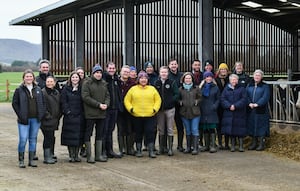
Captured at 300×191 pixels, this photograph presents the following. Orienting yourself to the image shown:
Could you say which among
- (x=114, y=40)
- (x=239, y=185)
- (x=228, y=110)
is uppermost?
(x=114, y=40)

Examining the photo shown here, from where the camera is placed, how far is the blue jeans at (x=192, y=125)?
10195mm

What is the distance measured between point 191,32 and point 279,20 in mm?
3712

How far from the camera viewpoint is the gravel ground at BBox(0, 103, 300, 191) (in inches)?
289

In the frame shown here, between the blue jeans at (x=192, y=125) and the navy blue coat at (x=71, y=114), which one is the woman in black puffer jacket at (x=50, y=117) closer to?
the navy blue coat at (x=71, y=114)

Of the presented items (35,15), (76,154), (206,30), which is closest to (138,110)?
(76,154)

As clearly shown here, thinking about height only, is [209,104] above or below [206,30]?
below

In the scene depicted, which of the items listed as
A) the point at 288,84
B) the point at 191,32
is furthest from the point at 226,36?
the point at 288,84

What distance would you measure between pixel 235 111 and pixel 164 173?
8.86 ft

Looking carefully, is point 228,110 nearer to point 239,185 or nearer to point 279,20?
point 239,185

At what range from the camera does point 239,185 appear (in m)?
7.41

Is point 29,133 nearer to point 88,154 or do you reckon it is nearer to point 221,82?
point 88,154

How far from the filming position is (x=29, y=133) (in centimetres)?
909

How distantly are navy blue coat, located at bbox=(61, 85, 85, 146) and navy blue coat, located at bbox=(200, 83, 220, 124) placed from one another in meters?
2.34

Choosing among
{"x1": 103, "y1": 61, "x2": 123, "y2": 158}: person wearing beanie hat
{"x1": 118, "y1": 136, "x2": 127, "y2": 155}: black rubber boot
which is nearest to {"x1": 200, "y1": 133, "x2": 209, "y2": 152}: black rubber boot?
{"x1": 118, "y1": 136, "x2": 127, "y2": 155}: black rubber boot
